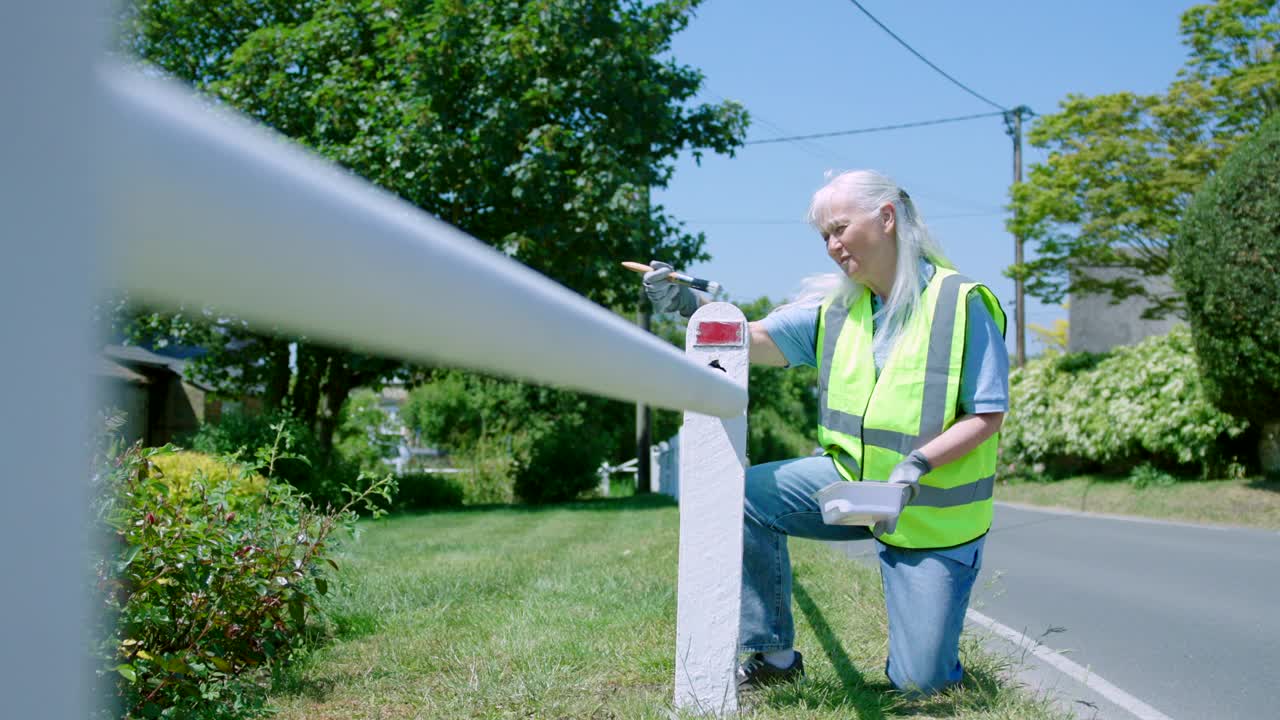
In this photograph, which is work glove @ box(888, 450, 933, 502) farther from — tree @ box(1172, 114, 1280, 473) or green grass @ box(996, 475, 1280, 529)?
tree @ box(1172, 114, 1280, 473)

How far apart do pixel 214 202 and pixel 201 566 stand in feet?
10.1

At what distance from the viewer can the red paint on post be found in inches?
123

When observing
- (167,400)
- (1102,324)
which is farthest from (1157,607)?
(1102,324)

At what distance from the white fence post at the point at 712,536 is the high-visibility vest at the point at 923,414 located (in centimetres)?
44

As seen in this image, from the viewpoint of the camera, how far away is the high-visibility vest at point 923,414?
125 inches

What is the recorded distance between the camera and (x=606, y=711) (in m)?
2.98

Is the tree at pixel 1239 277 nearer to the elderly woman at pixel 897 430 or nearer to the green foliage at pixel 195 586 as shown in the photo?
the elderly woman at pixel 897 430

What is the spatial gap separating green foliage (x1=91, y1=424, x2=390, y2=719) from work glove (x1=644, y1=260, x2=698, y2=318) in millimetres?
1334

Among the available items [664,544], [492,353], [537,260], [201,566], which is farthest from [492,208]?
[492,353]

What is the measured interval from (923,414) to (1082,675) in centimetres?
162

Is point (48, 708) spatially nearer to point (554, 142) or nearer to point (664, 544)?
point (664, 544)

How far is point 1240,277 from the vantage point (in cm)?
1233

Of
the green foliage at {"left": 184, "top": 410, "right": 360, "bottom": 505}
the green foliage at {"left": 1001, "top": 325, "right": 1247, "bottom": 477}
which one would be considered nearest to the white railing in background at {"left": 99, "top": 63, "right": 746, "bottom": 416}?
the green foliage at {"left": 184, "top": 410, "right": 360, "bottom": 505}

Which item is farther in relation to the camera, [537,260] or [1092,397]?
[1092,397]
